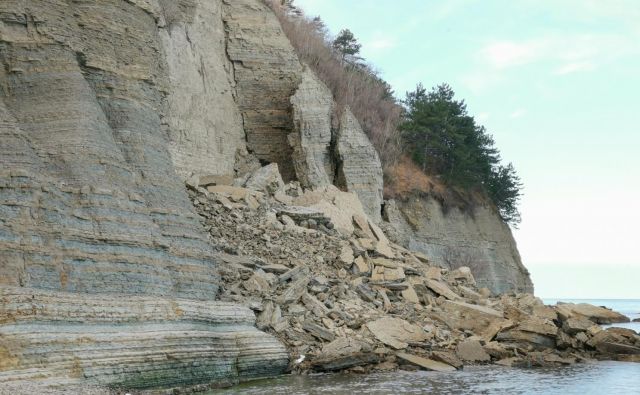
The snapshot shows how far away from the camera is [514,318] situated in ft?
78.5

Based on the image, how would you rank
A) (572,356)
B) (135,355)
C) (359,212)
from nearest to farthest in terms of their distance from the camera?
(135,355), (572,356), (359,212)

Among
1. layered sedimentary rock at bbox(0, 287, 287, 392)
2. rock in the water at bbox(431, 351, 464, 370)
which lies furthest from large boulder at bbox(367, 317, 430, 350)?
layered sedimentary rock at bbox(0, 287, 287, 392)

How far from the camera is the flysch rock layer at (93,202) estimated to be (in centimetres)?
1365

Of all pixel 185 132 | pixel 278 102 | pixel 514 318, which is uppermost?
pixel 278 102

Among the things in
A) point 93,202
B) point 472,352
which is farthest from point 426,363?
point 93,202

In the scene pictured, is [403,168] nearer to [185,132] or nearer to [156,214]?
[185,132]

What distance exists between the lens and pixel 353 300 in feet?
71.5

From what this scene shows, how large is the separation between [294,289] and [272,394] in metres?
5.50

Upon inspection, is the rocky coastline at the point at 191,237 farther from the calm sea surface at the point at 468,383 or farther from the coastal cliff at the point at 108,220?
the calm sea surface at the point at 468,383

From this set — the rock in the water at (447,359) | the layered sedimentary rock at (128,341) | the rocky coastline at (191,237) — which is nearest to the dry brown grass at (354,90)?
the rocky coastline at (191,237)

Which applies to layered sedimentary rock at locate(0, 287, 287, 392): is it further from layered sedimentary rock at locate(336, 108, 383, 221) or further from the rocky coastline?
layered sedimentary rock at locate(336, 108, 383, 221)

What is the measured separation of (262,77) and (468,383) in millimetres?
17942

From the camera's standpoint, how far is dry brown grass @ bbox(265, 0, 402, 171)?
38.4m

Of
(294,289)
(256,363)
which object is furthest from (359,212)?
(256,363)
